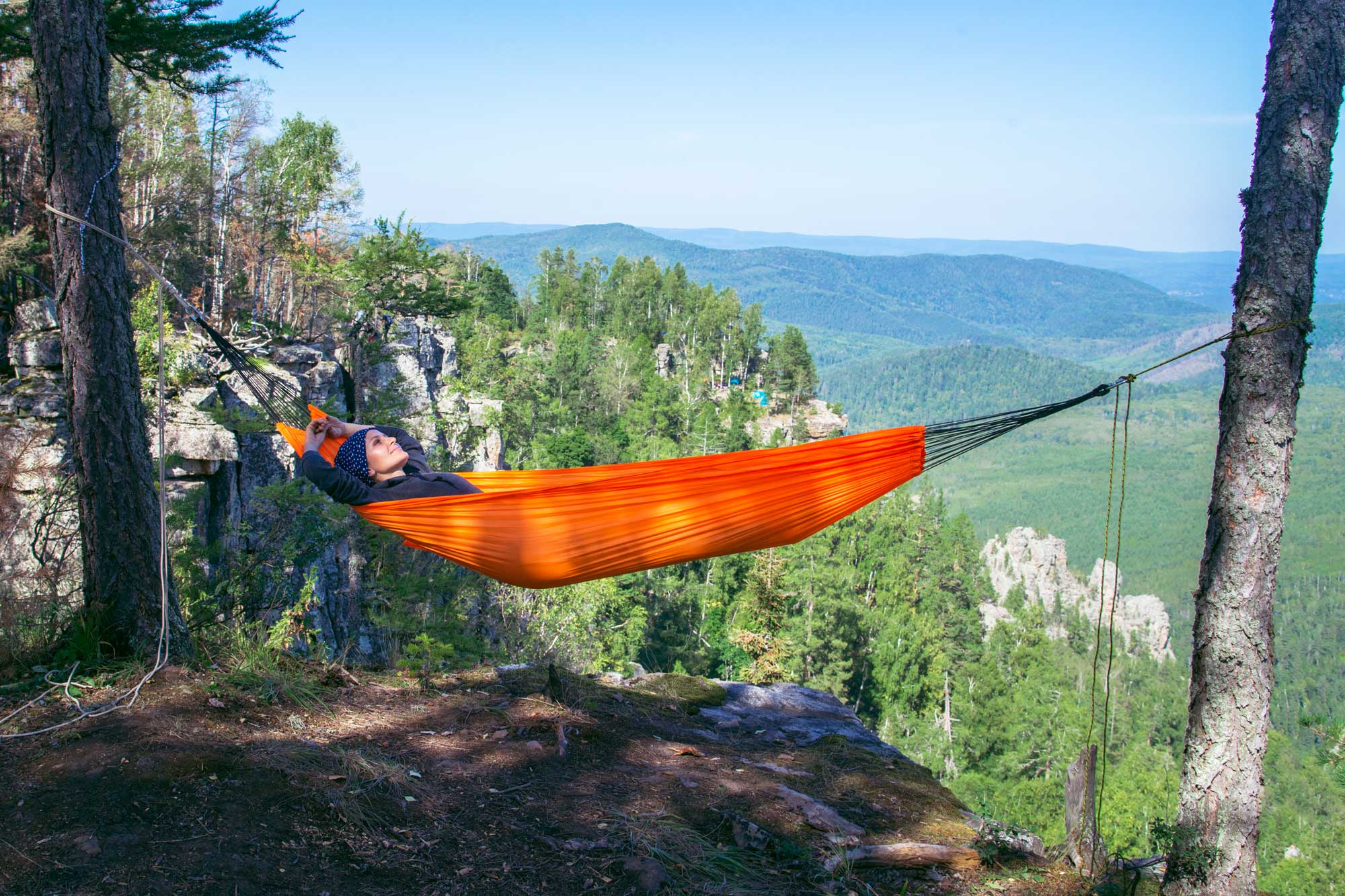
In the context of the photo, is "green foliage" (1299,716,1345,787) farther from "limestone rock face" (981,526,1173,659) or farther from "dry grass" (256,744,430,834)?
"limestone rock face" (981,526,1173,659)

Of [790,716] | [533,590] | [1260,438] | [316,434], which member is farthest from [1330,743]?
[533,590]

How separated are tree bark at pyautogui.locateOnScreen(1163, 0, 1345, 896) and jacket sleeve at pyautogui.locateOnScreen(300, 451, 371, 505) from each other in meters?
2.92

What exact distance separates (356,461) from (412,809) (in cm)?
129

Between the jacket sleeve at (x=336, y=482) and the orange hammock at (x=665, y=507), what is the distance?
0.09 meters

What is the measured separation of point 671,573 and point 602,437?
27.3 feet

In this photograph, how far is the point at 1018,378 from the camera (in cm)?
Answer: 15588

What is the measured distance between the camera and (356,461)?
324 cm

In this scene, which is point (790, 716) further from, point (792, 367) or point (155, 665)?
point (792, 367)

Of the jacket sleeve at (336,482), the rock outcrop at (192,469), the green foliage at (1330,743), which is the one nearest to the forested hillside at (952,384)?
the rock outcrop at (192,469)

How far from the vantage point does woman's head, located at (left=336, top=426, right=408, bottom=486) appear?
10.6 feet

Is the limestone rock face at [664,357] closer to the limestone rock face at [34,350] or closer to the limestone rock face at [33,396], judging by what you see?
the limestone rock face at [34,350]

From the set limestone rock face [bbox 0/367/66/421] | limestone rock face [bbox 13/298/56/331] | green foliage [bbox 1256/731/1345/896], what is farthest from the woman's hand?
green foliage [bbox 1256/731/1345/896]

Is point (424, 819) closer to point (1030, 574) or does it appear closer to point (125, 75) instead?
point (125, 75)

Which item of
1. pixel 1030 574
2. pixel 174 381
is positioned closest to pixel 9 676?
pixel 174 381
